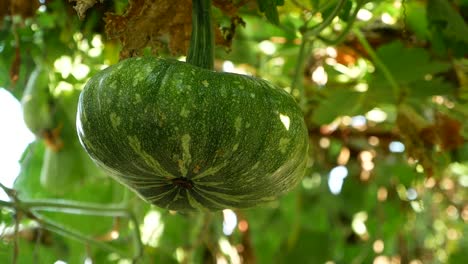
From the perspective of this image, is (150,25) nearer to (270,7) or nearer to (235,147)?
(270,7)

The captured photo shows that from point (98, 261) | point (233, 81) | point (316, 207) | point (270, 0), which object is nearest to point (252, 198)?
point (233, 81)

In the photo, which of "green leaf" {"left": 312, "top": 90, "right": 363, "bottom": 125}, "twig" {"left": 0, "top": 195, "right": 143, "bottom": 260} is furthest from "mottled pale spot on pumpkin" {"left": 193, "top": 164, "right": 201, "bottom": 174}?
"green leaf" {"left": 312, "top": 90, "right": 363, "bottom": 125}

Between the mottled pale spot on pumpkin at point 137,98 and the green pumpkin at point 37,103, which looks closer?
the mottled pale spot on pumpkin at point 137,98

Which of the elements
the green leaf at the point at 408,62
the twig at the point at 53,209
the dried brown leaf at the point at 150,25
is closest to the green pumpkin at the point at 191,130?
the dried brown leaf at the point at 150,25

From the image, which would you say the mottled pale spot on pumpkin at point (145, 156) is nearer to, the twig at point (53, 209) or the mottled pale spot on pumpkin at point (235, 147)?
the mottled pale spot on pumpkin at point (235, 147)

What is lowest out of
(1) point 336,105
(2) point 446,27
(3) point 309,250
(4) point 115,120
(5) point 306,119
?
(3) point 309,250

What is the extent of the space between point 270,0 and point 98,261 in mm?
1331

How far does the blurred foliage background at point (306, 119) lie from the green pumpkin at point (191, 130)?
0.19 m

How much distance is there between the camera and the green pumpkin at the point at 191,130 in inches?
40.9

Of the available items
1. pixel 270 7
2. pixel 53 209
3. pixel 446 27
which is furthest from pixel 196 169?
pixel 446 27

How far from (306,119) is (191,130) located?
1.10 m

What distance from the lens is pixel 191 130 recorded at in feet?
3.38

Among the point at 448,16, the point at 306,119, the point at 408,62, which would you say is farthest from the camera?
the point at 306,119

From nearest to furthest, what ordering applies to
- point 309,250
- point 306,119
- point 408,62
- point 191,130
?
1. point 191,130
2. point 408,62
3. point 306,119
4. point 309,250
